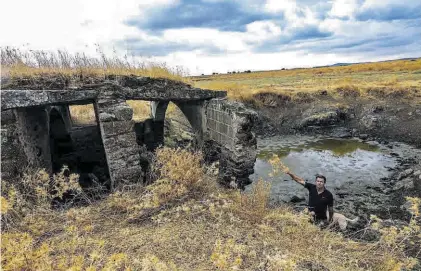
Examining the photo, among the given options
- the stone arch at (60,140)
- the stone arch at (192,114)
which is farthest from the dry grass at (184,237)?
the stone arch at (60,140)

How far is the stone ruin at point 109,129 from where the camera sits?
5855 mm

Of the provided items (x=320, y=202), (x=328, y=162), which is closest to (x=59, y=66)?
(x=320, y=202)

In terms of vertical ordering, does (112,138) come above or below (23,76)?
below

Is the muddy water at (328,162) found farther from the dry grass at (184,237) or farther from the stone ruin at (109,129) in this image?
the dry grass at (184,237)

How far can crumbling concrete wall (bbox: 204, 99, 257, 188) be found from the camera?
7867 millimetres

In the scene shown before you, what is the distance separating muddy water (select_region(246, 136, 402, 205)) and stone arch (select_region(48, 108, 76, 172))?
240 inches

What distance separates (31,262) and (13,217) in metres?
1.68

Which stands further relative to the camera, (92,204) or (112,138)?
(112,138)

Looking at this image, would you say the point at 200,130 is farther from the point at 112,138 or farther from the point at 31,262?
the point at 31,262

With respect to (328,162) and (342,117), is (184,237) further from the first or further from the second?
(342,117)

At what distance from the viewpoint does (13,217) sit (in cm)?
458

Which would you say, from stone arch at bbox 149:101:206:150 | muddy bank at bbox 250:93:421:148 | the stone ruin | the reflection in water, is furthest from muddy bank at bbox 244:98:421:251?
stone arch at bbox 149:101:206:150

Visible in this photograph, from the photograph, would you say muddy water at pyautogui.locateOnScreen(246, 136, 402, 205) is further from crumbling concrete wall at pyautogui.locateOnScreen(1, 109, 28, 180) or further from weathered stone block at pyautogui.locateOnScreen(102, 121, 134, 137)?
crumbling concrete wall at pyautogui.locateOnScreen(1, 109, 28, 180)

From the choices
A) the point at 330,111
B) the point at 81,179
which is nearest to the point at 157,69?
the point at 81,179
